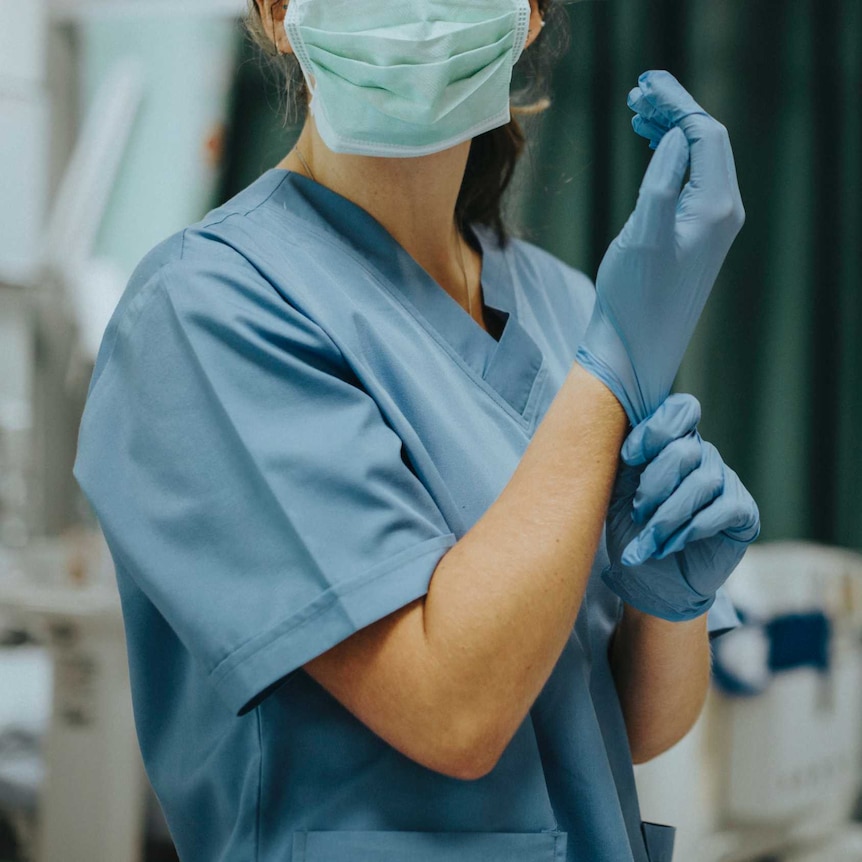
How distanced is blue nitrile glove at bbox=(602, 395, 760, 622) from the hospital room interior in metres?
1.31

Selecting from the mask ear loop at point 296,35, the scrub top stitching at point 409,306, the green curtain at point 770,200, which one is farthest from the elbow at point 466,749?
the green curtain at point 770,200

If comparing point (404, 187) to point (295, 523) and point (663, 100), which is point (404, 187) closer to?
point (663, 100)

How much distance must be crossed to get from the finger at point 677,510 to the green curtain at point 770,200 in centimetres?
179

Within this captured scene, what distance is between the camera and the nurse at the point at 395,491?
644 mm

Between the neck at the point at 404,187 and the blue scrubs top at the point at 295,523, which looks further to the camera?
the neck at the point at 404,187

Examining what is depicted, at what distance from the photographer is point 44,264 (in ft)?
9.01

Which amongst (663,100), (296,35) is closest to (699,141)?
(663,100)

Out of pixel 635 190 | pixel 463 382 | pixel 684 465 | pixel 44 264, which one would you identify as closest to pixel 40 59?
pixel 44 264

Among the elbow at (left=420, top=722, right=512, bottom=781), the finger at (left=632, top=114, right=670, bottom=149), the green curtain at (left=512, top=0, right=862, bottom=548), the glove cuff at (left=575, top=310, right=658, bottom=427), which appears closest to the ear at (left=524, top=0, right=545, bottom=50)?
the finger at (left=632, top=114, right=670, bottom=149)

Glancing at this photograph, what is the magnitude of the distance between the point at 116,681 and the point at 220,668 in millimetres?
1630

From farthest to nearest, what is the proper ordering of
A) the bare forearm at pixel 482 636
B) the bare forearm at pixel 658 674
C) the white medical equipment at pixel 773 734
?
the white medical equipment at pixel 773 734, the bare forearm at pixel 658 674, the bare forearm at pixel 482 636

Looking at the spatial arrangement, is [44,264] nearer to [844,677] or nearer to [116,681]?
[116,681]

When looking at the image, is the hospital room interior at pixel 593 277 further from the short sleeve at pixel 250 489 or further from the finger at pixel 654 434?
the short sleeve at pixel 250 489

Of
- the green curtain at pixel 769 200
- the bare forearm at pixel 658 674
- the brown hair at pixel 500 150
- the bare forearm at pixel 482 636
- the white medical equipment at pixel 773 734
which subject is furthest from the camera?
the green curtain at pixel 769 200
